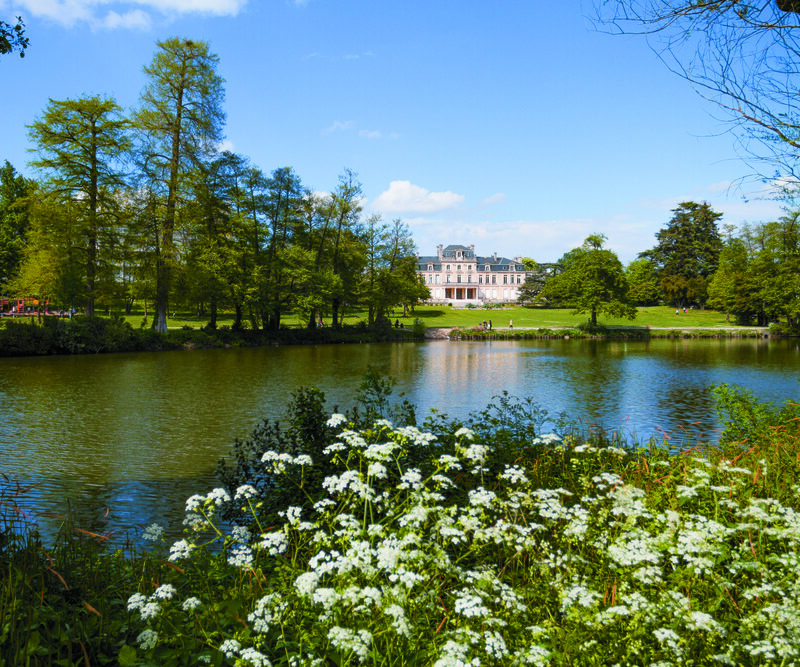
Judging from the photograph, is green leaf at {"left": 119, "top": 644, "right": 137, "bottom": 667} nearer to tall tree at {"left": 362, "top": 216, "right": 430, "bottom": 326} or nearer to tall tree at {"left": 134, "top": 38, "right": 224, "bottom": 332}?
tall tree at {"left": 134, "top": 38, "right": 224, "bottom": 332}

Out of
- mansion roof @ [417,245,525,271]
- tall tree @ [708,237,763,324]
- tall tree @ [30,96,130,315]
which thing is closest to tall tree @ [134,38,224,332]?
tall tree @ [30,96,130,315]

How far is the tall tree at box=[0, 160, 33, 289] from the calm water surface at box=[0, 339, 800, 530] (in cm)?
2597

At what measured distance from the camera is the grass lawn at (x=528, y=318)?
56.1 m

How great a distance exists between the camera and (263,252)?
39.3 m

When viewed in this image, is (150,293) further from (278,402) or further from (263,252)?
(278,402)

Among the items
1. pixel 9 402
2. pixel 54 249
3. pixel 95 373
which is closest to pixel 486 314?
pixel 54 249

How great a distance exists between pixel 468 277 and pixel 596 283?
60.4m

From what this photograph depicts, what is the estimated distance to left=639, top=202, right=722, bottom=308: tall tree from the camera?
249 feet

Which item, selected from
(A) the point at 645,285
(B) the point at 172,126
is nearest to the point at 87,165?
(B) the point at 172,126

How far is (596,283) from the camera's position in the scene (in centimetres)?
5075

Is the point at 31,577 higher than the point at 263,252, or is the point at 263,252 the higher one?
the point at 263,252

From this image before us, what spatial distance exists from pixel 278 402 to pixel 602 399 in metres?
8.57

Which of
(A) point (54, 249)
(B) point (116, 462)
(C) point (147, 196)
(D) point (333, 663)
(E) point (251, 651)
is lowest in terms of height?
(B) point (116, 462)

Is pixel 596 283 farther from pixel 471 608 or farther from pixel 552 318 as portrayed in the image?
pixel 471 608
